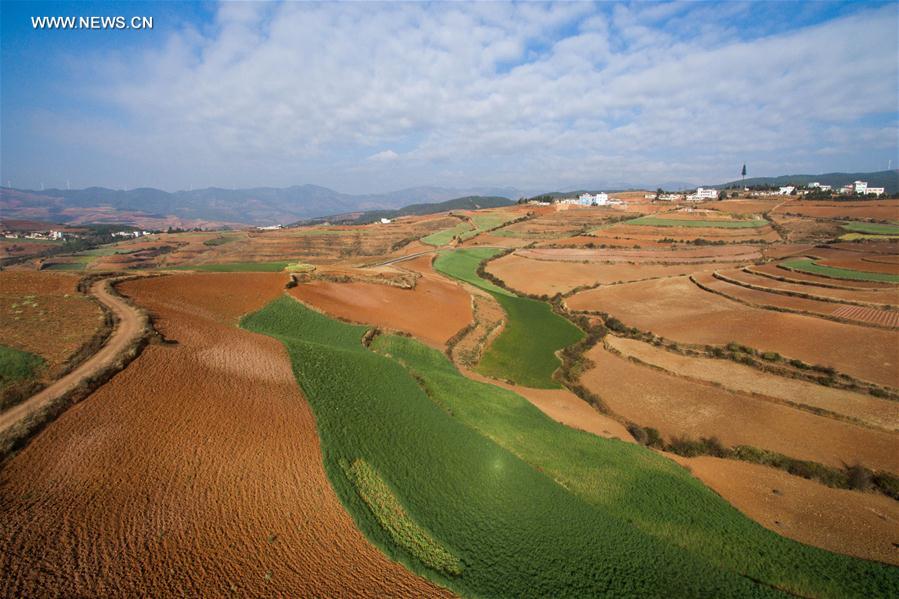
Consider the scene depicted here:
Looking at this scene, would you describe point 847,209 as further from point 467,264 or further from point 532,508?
point 532,508

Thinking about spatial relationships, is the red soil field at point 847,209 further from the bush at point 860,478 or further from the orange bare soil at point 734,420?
the bush at point 860,478

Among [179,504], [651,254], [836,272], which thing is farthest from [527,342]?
[651,254]

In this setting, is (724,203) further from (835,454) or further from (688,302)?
(835,454)

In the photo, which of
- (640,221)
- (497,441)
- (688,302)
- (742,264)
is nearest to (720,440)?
(497,441)

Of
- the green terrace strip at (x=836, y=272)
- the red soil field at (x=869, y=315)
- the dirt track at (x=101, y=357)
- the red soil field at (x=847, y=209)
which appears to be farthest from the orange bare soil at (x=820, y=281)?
the dirt track at (x=101, y=357)

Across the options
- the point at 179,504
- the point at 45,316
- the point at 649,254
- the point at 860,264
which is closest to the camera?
the point at 179,504

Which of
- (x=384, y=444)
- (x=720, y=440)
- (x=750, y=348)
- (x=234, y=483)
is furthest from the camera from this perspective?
(x=750, y=348)
